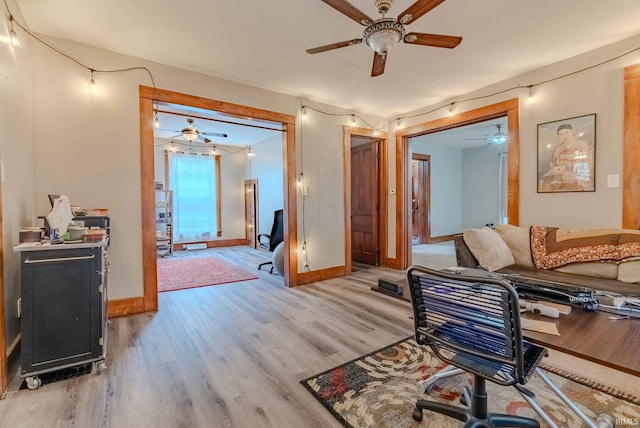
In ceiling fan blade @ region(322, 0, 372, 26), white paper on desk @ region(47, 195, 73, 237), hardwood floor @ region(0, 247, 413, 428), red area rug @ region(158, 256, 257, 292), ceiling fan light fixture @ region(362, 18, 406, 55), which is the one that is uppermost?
ceiling fan blade @ region(322, 0, 372, 26)

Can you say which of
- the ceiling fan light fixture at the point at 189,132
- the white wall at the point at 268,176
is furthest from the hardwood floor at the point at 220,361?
the white wall at the point at 268,176

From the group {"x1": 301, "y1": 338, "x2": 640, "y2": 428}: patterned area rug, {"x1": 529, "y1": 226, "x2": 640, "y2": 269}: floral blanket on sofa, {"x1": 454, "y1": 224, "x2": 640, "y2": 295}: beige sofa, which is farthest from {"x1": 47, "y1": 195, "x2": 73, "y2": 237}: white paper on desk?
{"x1": 529, "y1": 226, "x2": 640, "y2": 269}: floral blanket on sofa

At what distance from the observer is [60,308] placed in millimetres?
1971

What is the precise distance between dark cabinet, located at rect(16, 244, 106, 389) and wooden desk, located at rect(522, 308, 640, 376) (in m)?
2.66

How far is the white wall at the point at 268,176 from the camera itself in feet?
22.2

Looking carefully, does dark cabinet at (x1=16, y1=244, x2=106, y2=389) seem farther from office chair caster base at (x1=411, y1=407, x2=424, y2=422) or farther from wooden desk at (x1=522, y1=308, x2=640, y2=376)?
wooden desk at (x1=522, y1=308, x2=640, y2=376)

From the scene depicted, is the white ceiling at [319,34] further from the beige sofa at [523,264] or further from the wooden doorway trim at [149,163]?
the beige sofa at [523,264]

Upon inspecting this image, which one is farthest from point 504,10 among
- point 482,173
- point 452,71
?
point 482,173

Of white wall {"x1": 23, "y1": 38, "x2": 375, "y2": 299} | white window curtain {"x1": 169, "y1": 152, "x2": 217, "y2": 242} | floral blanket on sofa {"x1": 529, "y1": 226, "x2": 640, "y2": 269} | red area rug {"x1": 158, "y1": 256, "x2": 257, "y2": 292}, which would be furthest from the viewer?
white window curtain {"x1": 169, "y1": 152, "x2": 217, "y2": 242}

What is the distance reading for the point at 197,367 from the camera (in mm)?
2141

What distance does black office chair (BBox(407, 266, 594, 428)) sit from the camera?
3.71 ft

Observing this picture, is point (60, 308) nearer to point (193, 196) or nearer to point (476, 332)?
point (476, 332)

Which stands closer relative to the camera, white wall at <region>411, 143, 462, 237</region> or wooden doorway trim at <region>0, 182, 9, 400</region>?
wooden doorway trim at <region>0, 182, 9, 400</region>

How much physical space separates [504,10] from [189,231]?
25.5 ft
